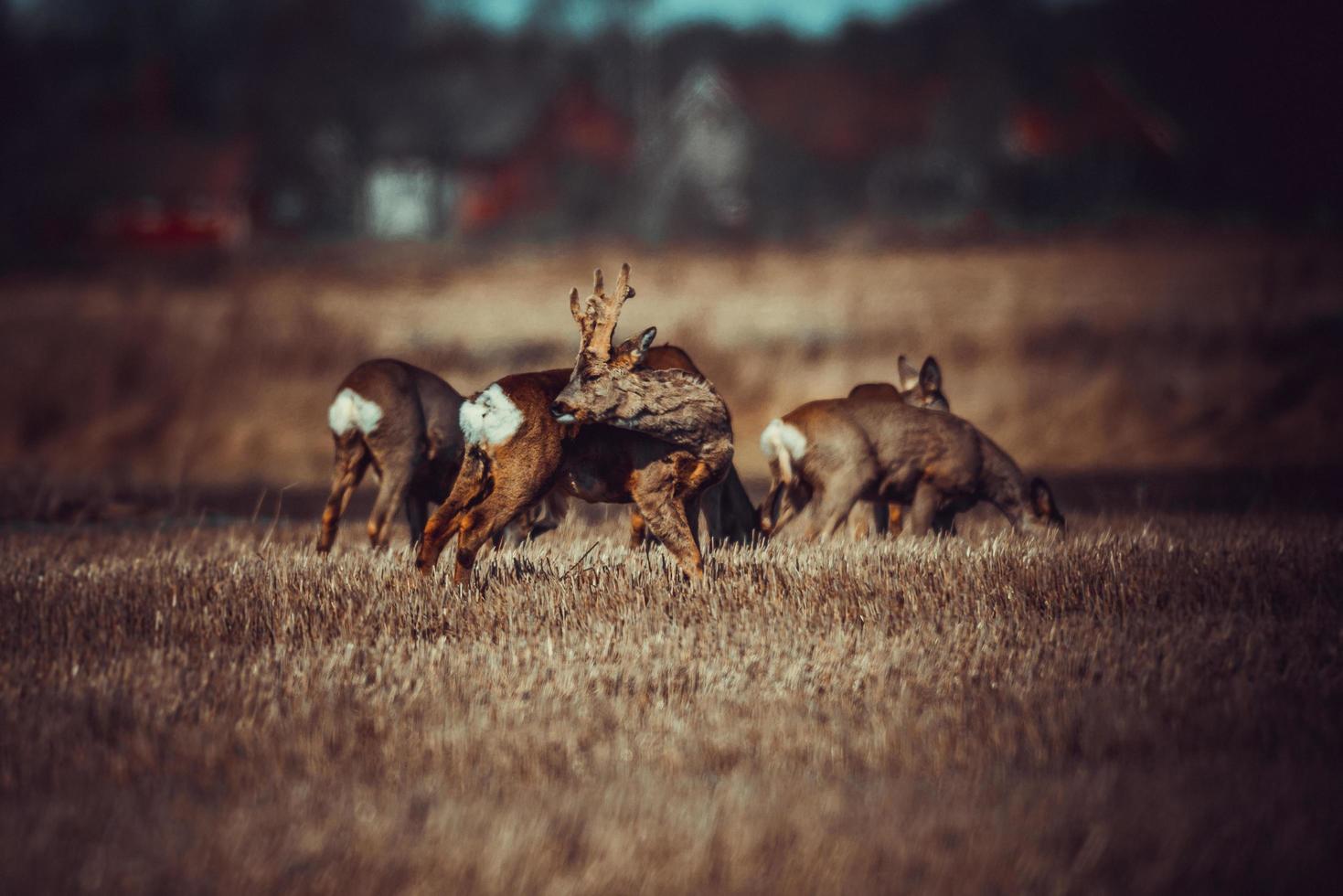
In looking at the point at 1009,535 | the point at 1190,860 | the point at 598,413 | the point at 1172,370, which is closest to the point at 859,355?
the point at 1172,370

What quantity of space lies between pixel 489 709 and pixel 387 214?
56.5 metres

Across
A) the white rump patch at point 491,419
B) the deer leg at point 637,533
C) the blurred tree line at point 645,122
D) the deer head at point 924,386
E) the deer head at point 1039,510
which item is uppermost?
the blurred tree line at point 645,122

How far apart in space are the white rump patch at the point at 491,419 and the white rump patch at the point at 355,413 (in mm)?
2625

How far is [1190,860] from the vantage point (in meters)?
4.86

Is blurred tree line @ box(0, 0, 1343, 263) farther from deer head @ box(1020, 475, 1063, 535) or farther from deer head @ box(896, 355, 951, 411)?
deer head @ box(1020, 475, 1063, 535)

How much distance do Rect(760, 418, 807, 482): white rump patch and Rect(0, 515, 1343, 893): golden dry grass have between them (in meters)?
1.32

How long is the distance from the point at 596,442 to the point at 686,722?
3.18m

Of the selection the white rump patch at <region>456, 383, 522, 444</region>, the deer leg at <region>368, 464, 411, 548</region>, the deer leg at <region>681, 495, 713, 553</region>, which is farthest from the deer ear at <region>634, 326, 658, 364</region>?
the deer leg at <region>368, 464, 411, 548</region>

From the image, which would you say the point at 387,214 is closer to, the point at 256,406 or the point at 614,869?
the point at 256,406

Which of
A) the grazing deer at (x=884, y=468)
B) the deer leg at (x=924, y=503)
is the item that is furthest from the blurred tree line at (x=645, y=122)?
the deer leg at (x=924, y=503)

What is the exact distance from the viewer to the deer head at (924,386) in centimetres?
1277

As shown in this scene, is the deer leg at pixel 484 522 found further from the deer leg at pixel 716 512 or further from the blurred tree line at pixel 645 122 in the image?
the blurred tree line at pixel 645 122

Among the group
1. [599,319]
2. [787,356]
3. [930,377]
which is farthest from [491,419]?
[787,356]

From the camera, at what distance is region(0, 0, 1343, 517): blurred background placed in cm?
2291
